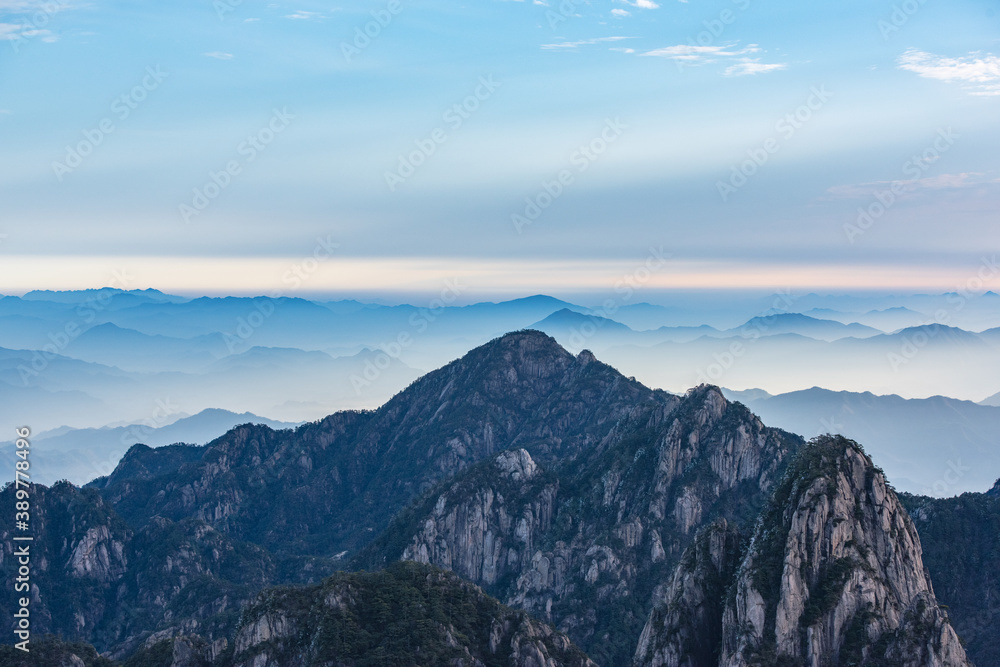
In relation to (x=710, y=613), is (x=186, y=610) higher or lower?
lower

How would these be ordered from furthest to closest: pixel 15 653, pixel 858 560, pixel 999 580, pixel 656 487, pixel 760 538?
pixel 656 487 → pixel 999 580 → pixel 15 653 → pixel 760 538 → pixel 858 560

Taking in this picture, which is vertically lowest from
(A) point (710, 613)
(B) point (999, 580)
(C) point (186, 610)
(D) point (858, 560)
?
(C) point (186, 610)

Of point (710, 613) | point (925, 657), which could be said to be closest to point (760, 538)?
point (710, 613)

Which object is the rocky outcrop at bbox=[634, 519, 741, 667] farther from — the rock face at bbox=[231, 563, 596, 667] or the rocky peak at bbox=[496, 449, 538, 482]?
the rocky peak at bbox=[496, 449, 538, 482]

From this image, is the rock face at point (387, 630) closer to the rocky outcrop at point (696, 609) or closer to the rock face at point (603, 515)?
the rocky outcrop at point (696, 609)

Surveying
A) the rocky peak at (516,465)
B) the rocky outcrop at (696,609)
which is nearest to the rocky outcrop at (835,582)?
the rocky outcrop at (696,609)

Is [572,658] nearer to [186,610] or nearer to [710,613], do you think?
[710,613]
